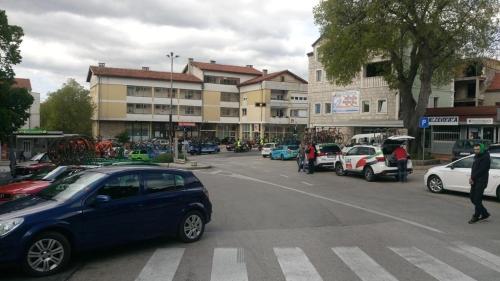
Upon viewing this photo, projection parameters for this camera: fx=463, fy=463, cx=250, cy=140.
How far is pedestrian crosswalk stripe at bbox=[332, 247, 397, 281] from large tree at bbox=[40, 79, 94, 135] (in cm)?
5926

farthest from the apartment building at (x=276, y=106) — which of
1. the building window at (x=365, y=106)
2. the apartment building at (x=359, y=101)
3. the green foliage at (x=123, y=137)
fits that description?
the building window at (x=365, y=106)

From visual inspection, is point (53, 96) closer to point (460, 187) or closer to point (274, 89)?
point (274, 89)

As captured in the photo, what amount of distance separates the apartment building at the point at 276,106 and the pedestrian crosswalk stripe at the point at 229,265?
6197 cm

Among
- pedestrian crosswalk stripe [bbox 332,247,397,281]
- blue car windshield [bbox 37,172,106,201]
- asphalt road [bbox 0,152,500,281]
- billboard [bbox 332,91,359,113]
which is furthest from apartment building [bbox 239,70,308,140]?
pedestrian crosswalk stripe [bbox 332,247,397,281]

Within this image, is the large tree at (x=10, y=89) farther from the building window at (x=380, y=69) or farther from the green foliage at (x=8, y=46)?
the building window at (x=380, y=69)

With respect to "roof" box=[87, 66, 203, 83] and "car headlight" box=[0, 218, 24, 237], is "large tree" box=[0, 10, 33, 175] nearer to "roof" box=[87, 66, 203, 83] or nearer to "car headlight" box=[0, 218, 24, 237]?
"car headlight" box=[0, 218, 24, 237]

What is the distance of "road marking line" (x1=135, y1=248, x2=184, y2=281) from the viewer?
6.41 m

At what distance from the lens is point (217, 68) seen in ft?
256

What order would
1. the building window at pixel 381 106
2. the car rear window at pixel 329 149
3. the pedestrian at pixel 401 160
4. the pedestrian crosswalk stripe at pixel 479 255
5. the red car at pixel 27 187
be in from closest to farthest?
1. the pedestrian crosswalk stripe at pixel 479 255
2. the red car at pixel 27 187
3. the pedestrian at pixel 401 160
4. the car rear window at pixel 329 149
5. the building window at pixel 381 106

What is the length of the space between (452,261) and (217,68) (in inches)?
2858

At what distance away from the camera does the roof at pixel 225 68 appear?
7725 centimetres

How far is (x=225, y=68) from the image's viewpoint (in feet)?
259

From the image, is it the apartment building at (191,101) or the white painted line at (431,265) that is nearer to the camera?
the white painted line at (431,265)

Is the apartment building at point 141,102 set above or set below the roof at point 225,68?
below
